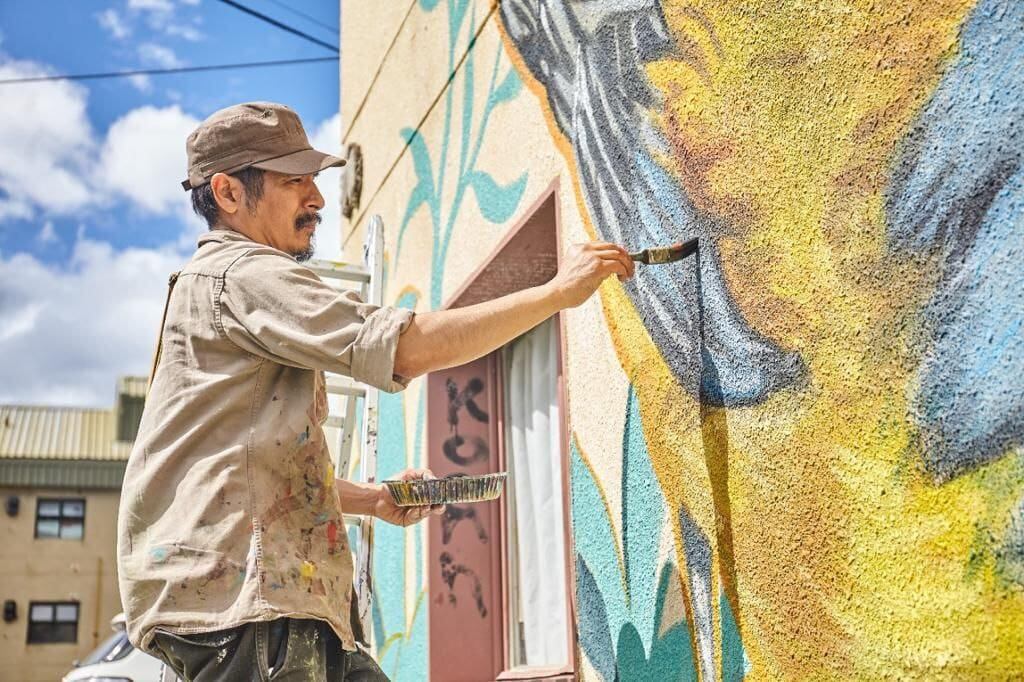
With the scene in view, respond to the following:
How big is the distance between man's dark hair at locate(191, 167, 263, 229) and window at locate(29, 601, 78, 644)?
86.6 ft

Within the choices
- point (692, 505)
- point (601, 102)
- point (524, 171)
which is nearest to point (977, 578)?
point (692, 505)

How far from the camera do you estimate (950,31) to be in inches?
73.7

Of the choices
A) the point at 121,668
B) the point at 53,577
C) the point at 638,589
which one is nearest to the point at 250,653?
the point at 638,589

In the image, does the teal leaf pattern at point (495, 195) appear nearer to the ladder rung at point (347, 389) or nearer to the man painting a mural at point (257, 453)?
the ladder rung at point (347, 389)

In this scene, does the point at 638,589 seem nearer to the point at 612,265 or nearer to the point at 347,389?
the point at 612,265

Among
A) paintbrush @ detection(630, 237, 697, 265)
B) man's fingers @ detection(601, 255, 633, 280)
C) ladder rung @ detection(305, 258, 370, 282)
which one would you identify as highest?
ladder rung @ detection(305, 258, 370, 282)

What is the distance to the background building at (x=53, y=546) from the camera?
25.7 m

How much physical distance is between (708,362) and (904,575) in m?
0.76

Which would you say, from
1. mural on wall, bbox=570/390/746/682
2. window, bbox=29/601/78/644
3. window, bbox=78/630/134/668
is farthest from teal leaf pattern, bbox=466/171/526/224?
window, bbox=29/601/78/644

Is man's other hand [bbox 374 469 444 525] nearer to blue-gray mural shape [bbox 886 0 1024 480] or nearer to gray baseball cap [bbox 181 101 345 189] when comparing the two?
gray baseball cap [bbox 181 101 345 189]

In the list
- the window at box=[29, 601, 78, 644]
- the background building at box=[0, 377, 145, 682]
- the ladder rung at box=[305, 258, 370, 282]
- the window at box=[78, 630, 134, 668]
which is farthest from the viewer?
the window at box=[29, 601, 78, 644]

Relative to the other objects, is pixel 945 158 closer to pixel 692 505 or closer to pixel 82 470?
pixel 692 505

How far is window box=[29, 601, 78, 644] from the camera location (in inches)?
1016

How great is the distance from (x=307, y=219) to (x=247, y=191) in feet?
0.51
